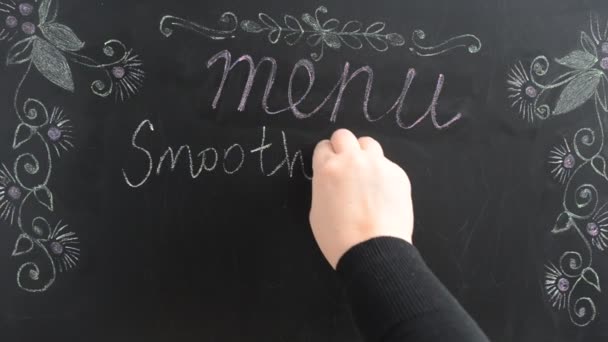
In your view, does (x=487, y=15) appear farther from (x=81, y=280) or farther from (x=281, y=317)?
(x=81, y=280)

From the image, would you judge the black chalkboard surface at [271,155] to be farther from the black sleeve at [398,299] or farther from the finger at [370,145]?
the black sleeve at [398,299]

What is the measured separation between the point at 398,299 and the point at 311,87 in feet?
1.20

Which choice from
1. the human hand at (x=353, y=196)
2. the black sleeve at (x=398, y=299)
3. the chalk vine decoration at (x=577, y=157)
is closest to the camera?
the black sleeve at (x=398, y=299)

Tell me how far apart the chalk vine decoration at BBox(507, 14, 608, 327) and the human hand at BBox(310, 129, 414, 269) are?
277 millimetres

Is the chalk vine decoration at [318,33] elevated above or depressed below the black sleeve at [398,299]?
above

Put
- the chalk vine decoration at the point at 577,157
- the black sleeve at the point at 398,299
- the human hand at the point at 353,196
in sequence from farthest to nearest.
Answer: the chalk vine decoration at the point at 577,157, the human hand at the point at 353,196, the black sleeve at the point at 398,299

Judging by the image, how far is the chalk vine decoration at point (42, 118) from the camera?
70 centimetres

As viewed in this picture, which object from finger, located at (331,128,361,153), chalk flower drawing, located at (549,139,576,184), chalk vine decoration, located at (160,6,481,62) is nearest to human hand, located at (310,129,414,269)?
finger, located at (331,128,361,153)


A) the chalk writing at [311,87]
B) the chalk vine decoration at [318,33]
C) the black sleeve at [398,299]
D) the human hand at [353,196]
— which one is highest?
the chalk vine decoration at [318,33]

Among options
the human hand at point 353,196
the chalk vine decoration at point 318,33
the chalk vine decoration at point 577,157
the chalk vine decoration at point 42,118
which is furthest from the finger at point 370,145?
the chalk vine decoration at point 42,118

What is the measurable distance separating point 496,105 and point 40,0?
2.42ft

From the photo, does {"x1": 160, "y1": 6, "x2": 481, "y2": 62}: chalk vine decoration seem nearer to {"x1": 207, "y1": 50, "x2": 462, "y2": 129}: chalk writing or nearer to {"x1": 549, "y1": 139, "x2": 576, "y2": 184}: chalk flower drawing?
{"x1": 207, "y1": 50, "x2": 462, "y2": 129}: chalk writing

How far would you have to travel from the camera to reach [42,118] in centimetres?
71

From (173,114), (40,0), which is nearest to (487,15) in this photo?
(173,114)
